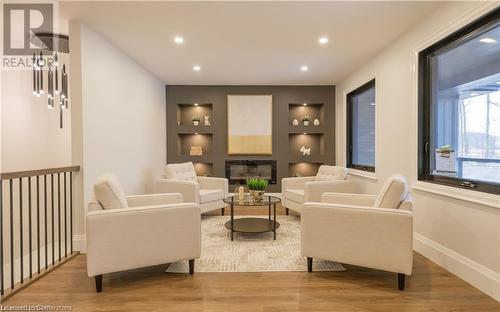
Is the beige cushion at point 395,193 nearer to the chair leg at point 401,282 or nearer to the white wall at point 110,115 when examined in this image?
the chair leg at point 401,282

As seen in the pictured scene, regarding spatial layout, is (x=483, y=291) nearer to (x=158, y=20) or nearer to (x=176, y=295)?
(x=176, y=295)

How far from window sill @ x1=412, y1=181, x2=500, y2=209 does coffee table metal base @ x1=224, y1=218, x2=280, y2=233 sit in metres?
1.72

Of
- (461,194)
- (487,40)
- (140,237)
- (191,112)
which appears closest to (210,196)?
(140,237)

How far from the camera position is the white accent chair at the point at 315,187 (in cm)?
387

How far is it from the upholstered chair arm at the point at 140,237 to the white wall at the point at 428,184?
233 centimetres

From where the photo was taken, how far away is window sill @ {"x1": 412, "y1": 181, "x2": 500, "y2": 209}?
79.8 inches

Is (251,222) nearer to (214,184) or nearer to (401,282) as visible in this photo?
(214,184)

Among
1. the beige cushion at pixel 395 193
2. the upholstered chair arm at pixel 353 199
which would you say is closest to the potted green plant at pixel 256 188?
the upholstered chair arm at pixel 353 199

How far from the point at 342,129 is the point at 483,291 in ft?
12.1

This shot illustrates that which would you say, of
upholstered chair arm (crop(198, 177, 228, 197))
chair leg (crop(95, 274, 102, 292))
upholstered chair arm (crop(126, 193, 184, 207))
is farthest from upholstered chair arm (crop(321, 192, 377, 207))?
chair leg (crop(95, 274, 102, 292))

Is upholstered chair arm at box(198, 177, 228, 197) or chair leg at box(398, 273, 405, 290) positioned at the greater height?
upholstered chair arm at box(198, 177, 228, 197)

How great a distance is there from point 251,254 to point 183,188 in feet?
5.25

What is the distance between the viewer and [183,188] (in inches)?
156

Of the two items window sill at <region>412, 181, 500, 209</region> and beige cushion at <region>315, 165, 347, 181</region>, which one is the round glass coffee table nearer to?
beige cushion at <region>315, 165, 347, 181</region>
